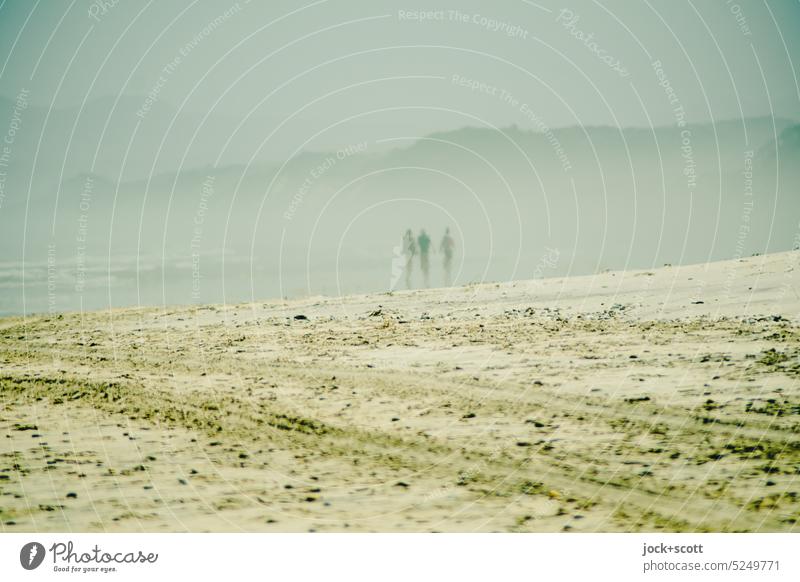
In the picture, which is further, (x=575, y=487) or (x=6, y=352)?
(x=6, y=352)

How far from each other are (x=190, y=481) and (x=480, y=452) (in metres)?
4.17

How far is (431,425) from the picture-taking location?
1145cm

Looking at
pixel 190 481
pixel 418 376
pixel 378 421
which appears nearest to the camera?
pixel 190 481

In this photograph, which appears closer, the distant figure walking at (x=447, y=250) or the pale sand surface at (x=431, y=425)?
the pale sand surface at (x=431, y=425)

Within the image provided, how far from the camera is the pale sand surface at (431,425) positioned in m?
8.18

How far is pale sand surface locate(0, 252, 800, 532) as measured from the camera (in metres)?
8.18

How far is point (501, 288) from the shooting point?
29266 mm

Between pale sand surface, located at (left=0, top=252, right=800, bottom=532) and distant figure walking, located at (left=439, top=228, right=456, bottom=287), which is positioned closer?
pale sand surface, located at (left=0, top=252, right=800, bottom=532)

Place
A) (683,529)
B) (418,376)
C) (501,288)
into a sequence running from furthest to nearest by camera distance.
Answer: (501,288), (418,376), (683,529)

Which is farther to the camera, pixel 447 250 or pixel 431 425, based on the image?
pixel 447 250

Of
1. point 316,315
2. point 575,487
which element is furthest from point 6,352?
point 575,487
